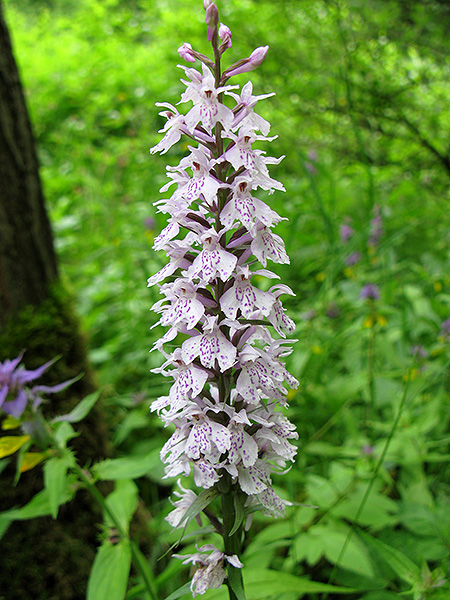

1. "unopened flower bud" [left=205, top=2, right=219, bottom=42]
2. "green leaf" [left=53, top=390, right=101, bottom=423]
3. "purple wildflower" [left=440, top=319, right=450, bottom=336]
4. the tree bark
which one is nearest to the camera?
"unopened flower bud" [left=205, top=2, right=219, bottom=42]

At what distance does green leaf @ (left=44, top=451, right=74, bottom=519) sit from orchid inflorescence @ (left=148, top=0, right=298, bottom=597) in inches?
19.4

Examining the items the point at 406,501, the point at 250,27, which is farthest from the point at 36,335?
the point at 250,27

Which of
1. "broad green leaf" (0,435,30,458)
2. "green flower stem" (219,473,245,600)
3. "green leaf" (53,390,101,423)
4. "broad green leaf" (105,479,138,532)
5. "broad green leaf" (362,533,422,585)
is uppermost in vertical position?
"green leaf" (53,390,101,423)

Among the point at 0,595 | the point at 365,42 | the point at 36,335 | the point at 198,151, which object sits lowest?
the point at 0,595

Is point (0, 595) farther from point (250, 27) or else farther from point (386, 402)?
point (250, 27)

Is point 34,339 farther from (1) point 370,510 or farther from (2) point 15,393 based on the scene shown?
(1) point 370,510

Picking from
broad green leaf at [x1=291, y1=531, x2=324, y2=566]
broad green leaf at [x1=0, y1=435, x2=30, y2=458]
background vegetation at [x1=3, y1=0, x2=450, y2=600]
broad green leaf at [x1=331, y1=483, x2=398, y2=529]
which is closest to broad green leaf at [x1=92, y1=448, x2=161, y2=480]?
background vegetation at [x1=3, y1=0, x2=450, y2=600]

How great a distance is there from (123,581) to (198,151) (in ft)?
4.33

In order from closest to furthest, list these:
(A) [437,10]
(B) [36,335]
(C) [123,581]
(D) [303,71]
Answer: (C) [123,581] < (B) [36,335] < (A) [437,10] < (D) [303,71]

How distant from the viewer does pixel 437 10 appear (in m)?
3.39

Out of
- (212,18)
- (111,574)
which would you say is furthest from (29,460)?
(212,18)

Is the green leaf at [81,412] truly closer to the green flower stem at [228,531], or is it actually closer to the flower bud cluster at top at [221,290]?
the flower bud cluster at top at [221,290]

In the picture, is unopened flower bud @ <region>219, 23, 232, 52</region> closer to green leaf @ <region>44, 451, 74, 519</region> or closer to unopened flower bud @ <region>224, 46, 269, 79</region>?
unopened flower bud @ <region>224, 46, 269, 79</region>

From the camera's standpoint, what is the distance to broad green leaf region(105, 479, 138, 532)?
1675 millimetres
